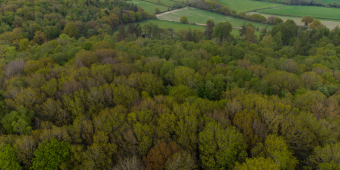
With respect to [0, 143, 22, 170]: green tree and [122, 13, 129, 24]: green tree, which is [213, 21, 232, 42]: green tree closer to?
[122, 13, 129, 24]: green tree

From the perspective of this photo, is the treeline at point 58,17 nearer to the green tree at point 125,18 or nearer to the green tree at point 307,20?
the green tree at point 125,18

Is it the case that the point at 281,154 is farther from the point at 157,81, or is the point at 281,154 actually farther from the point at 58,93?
the point at 58,93

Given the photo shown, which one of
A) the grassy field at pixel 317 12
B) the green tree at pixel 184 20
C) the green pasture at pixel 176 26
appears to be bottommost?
the green pasture at pixel 176 26

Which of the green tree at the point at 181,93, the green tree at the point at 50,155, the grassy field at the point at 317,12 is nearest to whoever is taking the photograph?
the green tree at the point at 50,155

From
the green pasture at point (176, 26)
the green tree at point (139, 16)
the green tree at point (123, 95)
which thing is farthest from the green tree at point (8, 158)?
the green tree at point (139, 16)

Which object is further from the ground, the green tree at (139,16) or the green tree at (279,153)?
the green tree at (139,16)

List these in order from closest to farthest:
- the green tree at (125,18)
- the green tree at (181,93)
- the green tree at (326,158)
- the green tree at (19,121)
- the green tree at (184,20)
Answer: the green tree at (326,158) < the green tree at (19,121) < the green tree at (181,93) < the green tree at (125,18) < the green tree at (184,20)

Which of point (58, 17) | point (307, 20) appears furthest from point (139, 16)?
point (307, 20)
